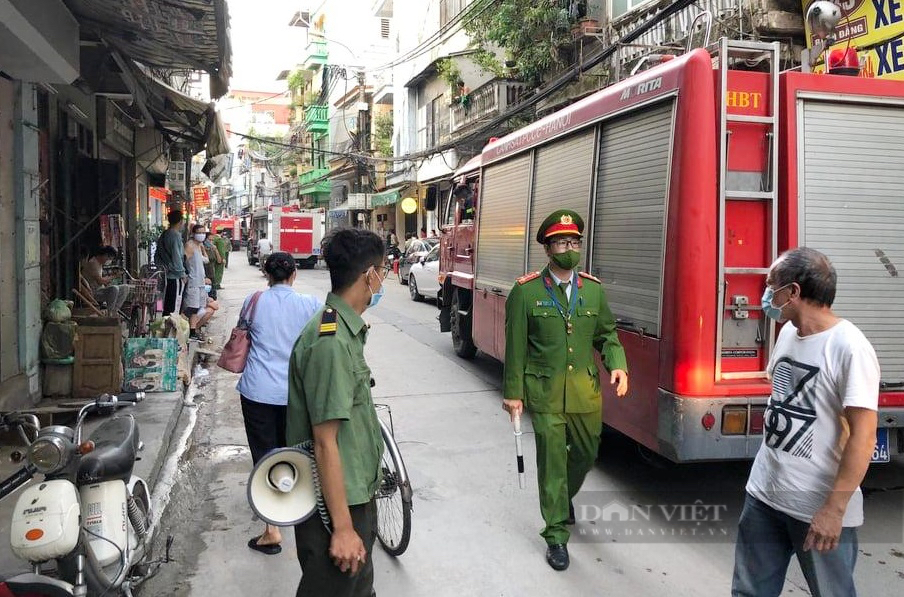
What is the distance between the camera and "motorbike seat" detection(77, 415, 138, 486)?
298cm

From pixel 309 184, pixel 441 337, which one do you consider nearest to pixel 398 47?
pixel 309 184

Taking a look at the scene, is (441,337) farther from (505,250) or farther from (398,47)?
(398,47)

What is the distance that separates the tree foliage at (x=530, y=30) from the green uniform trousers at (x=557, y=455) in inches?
539

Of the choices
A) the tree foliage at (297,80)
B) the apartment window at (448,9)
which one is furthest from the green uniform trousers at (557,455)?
the tree foliage at (297,80)

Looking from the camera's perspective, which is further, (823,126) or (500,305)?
(500,305)

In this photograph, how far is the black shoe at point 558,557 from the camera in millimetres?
3756

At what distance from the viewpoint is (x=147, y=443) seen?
5527mm

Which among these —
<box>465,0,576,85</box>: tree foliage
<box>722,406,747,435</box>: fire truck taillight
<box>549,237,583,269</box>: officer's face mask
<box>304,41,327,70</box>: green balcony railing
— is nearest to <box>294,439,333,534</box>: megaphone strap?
<box>549,237,583,269</box>: officer's face mask

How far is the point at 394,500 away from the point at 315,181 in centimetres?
4512

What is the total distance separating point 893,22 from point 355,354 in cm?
878

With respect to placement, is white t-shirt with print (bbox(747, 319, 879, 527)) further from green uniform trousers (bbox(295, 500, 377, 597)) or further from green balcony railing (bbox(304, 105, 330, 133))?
green balcony railing (bbox(304, 105, 330, 133))

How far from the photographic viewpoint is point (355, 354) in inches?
85.7

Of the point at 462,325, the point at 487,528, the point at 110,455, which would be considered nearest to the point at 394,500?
the point at 487,528

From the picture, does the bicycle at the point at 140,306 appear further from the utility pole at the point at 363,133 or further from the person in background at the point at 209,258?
the utility pole at the point at 363,133
